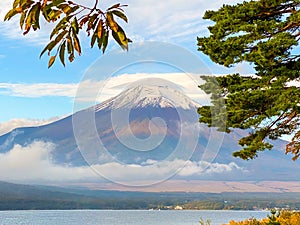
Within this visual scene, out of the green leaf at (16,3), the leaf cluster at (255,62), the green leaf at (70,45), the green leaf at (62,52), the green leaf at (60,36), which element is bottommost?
the green leaf at (62,52)

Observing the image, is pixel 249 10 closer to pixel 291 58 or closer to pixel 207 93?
pixel 291 58

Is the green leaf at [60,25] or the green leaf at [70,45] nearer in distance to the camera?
the green leaf at [60,25]

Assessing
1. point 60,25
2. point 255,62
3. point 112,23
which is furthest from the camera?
point 255,62

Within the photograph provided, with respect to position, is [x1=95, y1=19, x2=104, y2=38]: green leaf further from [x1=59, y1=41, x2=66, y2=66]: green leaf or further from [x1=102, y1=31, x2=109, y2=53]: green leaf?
[x1=59, y1=41, x2=66, y2=66]: green leaf

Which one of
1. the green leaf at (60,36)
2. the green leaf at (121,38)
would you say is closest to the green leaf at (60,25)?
the green leaf at (60,36)

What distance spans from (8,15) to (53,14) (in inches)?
11.0

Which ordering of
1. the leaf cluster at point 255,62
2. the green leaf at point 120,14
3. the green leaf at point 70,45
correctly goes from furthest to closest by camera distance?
the leaf cluster at point 255,62 < the green leaf at point 70,45 < the green leaf at point 120,14

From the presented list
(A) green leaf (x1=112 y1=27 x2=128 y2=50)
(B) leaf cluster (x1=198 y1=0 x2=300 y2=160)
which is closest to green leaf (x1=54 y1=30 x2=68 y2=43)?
(A) green leaf (x1=112 y1=27 x2=128 y2=50)

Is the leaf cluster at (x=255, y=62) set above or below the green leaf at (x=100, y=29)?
above

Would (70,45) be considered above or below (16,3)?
below

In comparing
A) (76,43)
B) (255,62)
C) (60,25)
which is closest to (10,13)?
(60,25)

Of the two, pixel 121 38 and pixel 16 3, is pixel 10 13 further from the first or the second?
pixel 121 38

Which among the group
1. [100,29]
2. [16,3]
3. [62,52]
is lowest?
[62,52]

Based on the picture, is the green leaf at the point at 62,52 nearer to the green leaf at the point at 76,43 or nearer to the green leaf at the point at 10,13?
the green leaf at the point at 76,43
